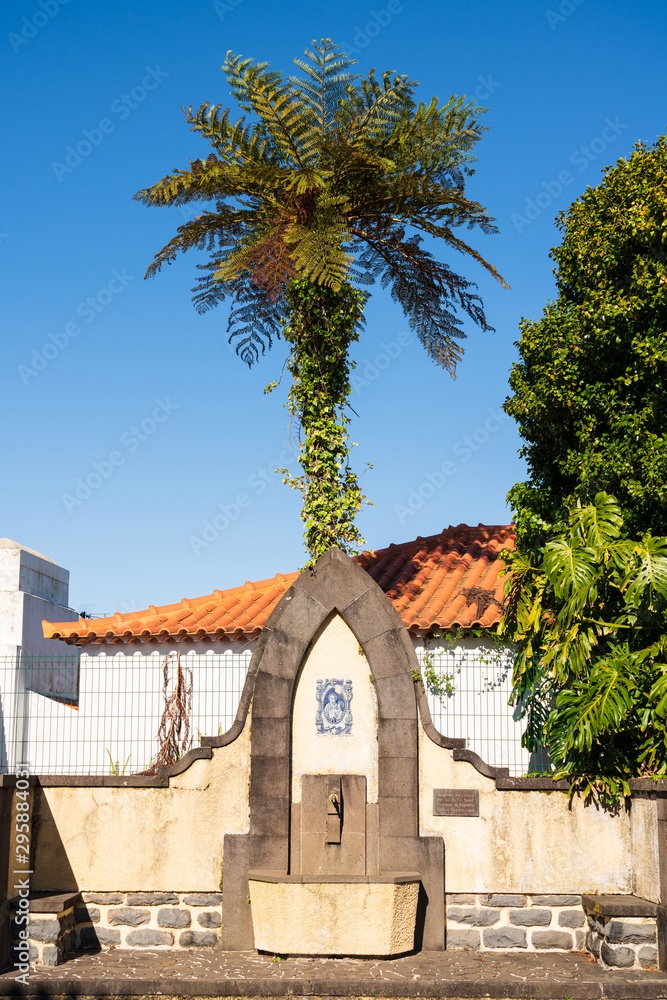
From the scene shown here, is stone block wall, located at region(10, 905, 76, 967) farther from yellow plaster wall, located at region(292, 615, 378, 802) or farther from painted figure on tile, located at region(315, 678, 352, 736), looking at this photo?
painted figure on tile, located at region(315, 678, 352, 736)

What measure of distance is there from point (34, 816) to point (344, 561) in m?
4.54

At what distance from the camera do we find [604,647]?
34.6 ft

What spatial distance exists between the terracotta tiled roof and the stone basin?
416 centimetres

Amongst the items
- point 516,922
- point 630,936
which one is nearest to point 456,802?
point 516,922

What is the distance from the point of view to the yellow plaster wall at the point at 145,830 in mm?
9695

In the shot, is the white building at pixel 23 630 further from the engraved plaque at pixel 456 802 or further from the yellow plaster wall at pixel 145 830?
the engraved plaque at pixel 456 802

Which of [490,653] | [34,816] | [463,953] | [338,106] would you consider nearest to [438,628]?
[490,653]

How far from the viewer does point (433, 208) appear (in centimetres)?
1250

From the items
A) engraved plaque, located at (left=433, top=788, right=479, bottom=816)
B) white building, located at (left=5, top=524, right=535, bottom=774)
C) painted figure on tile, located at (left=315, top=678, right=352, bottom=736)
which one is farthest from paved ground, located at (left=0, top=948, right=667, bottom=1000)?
white building, located at (left=5, top=524, right=535, bottom=774)

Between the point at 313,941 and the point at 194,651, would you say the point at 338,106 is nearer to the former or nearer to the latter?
the point at 194,651

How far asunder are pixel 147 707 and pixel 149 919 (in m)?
3.91

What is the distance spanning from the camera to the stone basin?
8.88m

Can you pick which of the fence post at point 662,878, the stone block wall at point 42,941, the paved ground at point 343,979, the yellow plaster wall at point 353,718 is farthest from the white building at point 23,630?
the fence post at point 662,878

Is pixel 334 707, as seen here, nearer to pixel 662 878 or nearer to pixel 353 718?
pixel 353 718
